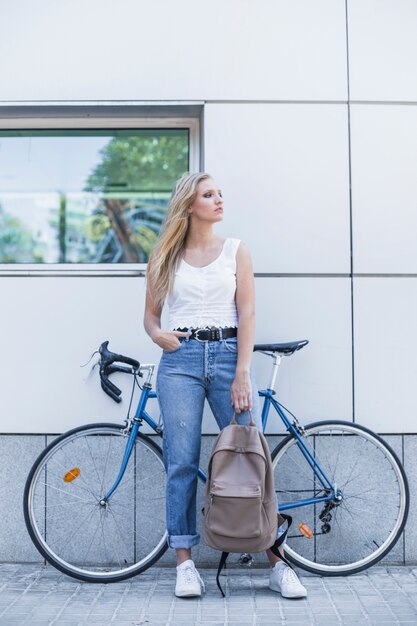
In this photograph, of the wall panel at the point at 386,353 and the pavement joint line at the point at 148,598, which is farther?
the wall panel at the point at 386,353

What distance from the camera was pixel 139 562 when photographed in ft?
15.8

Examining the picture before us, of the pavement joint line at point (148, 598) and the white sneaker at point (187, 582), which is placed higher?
the white sneaker at point (187, 582)

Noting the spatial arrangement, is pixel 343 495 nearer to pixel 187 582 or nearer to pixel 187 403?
pixel 187 582

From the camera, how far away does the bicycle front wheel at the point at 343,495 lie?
5074mm

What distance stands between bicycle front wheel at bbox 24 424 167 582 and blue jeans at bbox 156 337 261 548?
56 cm

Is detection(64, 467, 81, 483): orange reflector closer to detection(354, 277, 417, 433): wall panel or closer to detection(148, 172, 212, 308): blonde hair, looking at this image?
detection(148, 172, 212, 308): blonde hair

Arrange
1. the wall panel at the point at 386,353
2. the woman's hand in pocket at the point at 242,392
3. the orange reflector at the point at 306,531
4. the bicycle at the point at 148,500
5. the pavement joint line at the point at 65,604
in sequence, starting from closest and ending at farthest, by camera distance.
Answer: the pavement joint line at the point at 65,604 → the woman's hand in pocket at the point at 242,392 → the orange reflector at the point at 306,531 → the bicycle at the point at 148,500 → the wall panel at the point at 386,353

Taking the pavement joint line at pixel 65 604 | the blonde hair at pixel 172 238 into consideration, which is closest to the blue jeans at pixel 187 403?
the blonde hair at pixel 172 238

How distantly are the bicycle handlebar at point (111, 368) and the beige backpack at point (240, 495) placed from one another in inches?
32.3

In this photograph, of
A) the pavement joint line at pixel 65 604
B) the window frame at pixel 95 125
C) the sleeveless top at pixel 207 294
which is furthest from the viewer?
the window frame at pixel 95 125

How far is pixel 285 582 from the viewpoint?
4.50 m
